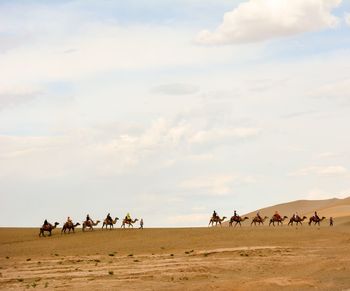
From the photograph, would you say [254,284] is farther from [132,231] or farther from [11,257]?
[132,231]

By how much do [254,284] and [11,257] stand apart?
21847 millimetres

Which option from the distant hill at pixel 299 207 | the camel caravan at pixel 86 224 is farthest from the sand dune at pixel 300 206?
the camel caravan at pixel 86 224

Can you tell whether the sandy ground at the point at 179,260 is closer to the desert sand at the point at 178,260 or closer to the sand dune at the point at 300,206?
the desert sand at the point at 178,260

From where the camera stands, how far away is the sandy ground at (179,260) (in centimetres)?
2948

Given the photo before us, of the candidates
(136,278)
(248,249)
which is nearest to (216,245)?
(248,249)

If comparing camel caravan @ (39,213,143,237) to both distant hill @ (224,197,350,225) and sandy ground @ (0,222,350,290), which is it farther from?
distant hill @ (224,197,350,225)

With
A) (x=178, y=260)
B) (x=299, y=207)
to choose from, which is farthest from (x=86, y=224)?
(x=299, y=207)

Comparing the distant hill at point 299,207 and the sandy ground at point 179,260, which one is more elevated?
the distant hill at point 299,207

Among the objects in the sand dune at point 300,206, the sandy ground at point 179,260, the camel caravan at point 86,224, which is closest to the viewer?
the sandy ground at point 179,260

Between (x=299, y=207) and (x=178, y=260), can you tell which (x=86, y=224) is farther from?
(x=299, y=207)

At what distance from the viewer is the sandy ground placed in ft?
96.7

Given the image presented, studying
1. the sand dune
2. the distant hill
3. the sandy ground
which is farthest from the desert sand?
the sand dune

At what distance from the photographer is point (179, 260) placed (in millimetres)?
38031

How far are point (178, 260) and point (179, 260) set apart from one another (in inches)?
3.2
